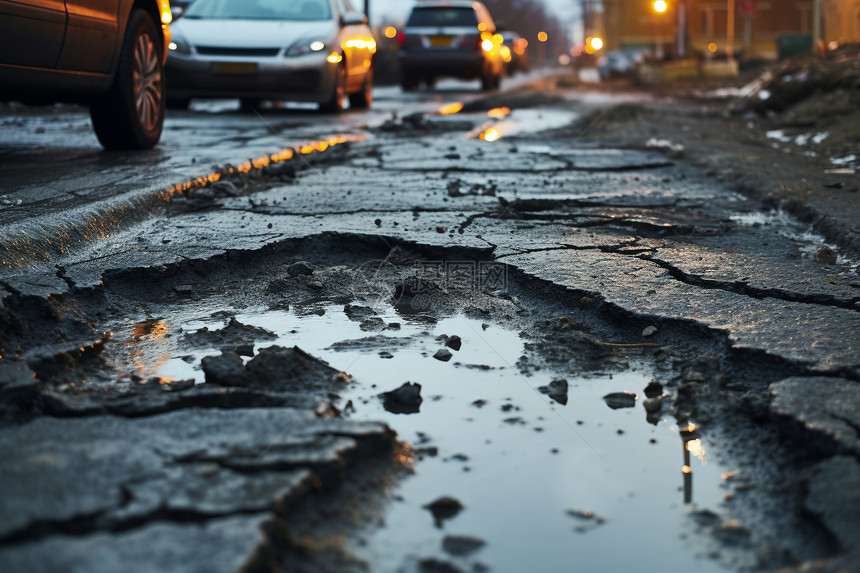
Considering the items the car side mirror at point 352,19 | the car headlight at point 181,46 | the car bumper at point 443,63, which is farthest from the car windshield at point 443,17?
the car headlight at point 181,46

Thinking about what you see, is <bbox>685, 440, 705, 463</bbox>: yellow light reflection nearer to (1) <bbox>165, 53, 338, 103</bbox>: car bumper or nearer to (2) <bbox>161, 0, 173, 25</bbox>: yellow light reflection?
(2) <bbox>161, 0, 173, 25</bbox>: yellow light reflection

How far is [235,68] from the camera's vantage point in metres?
8.88

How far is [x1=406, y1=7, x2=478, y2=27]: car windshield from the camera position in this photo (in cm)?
1589

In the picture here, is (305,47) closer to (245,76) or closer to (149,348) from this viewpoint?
(245,76)

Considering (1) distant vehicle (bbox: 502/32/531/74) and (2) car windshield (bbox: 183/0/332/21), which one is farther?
(1) distant vehicle (bbox: 502/32/531/74)

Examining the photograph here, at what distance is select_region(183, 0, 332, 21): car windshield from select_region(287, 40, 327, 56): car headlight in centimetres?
68

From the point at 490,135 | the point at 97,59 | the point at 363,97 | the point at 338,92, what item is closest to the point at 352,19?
the point at 338,92

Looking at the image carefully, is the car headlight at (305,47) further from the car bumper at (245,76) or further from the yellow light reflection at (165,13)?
the yellow light reflection at (165,13)

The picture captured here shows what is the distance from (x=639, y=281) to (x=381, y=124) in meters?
6.10

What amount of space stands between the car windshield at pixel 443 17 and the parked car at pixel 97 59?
35.2 ft

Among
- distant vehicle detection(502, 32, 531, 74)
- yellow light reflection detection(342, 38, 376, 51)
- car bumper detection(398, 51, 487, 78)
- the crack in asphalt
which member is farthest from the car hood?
distant vehicle detection(502, 32, 531, 74)

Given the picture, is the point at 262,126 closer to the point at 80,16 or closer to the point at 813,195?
the point at 80,16

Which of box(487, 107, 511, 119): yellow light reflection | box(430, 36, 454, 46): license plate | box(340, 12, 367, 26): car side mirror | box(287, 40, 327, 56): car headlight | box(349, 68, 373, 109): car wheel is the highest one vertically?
box(340, 12, 367, 26): car side mirror

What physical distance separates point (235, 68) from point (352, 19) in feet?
5.67
